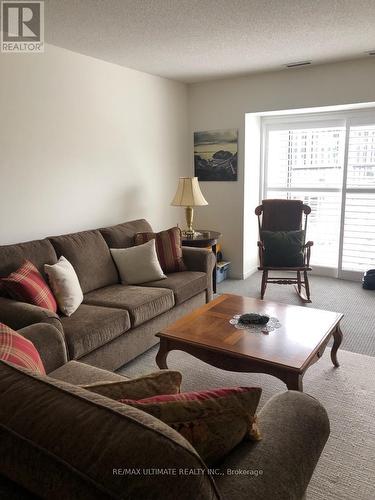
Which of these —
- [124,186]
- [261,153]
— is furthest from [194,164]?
[124,186]

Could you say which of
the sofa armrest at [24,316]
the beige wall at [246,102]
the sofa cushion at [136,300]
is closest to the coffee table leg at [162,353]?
the sofa cushion at [136,300]

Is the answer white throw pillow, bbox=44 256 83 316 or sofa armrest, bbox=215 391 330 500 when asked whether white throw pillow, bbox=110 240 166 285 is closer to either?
white throw pillow, bbox=44 256 83 316

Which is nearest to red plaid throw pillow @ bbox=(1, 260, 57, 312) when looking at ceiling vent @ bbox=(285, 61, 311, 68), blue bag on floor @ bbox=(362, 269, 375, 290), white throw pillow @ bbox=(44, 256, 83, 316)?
white throw pillow @ bbox=(44, 256, 83, 316)

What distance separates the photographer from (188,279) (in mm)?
3381

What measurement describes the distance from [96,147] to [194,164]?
1.67m

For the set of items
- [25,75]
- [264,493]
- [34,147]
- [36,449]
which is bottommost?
[264,493]

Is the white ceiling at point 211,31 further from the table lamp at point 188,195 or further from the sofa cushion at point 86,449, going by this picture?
the sofa cushion at point 86,449

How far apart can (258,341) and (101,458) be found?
1647 mm

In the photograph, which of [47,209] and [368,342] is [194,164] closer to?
[47,209]

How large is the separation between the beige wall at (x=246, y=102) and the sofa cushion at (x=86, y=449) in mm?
4181

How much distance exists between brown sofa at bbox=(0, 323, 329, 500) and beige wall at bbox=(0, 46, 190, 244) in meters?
2.41

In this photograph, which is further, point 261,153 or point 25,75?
point 261,153

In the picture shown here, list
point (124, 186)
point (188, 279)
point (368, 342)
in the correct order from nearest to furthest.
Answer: point (368, 342)
point (188, 279)
point (124, 186)

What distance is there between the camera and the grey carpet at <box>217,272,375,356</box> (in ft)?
10.4
